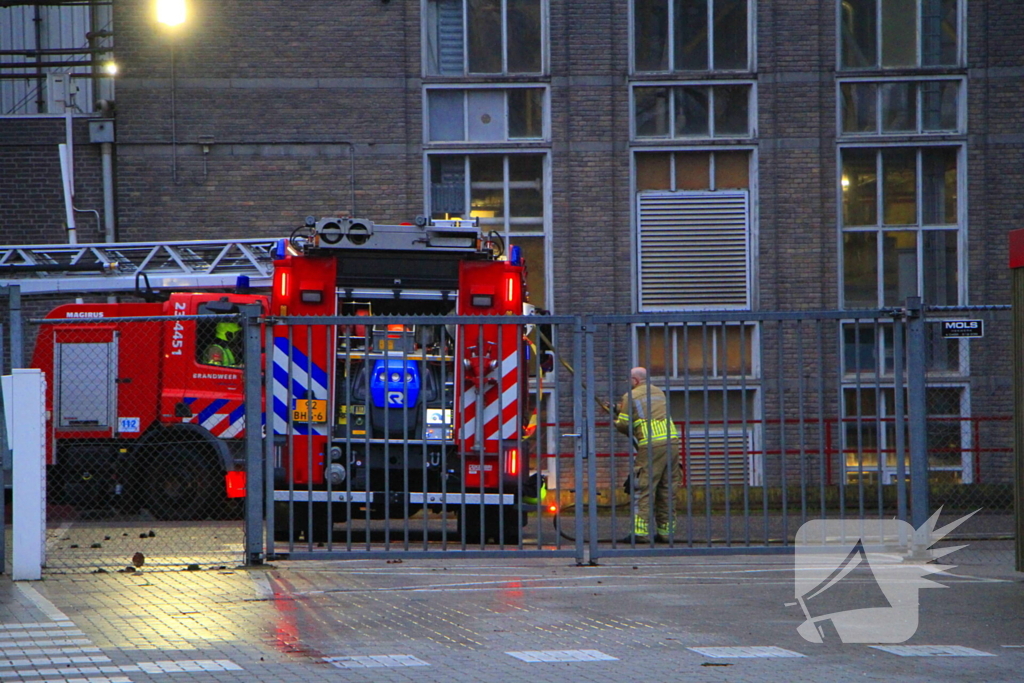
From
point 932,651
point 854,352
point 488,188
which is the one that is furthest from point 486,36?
point 932,651

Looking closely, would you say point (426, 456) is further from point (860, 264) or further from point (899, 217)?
point (899, 217)

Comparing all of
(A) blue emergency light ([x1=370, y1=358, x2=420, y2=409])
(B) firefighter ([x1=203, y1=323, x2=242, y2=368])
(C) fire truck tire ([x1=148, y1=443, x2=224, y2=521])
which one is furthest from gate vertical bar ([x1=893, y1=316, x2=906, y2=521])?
(B) firefighter ([x1=203, y1=323, x2=242, y2=368])

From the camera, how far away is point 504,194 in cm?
1958

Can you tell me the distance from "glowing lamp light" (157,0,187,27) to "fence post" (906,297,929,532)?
38.9 ft

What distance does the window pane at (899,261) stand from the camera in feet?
64.9

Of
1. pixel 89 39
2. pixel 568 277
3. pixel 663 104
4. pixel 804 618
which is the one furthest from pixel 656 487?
pixel 89 39

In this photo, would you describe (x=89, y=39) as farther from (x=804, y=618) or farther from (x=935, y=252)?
(x=804, y=618)

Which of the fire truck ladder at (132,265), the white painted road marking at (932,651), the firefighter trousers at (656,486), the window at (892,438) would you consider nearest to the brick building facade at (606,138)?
the window at (892,438)

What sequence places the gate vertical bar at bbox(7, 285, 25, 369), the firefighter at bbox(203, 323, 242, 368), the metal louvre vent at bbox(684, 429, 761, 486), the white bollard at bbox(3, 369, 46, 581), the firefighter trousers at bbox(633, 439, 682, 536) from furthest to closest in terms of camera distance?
1. the firefighter at bbox(203, 323, 242, 368)
2. the firefighter trousers at bbox(633, 439, 682, 536)
3. the metal louvre vent at bbox(684, 429, 761, 486)
4. the gate vertical bar at bbox(7, 285, 25, 369)
5. the white bollard at bbox(3, 369, 46, 581)

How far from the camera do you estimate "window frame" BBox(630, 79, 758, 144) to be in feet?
63.9

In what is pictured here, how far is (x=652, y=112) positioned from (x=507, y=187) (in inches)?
98.6

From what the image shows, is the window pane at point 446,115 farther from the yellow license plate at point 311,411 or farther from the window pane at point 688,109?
the yellow license plate at point 311,411

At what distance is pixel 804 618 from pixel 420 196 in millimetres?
12147

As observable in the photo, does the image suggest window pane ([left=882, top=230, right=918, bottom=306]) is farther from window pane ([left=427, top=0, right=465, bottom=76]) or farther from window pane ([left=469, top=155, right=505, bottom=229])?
window pane ([left=427, top=0, right=465, bottom=76])
